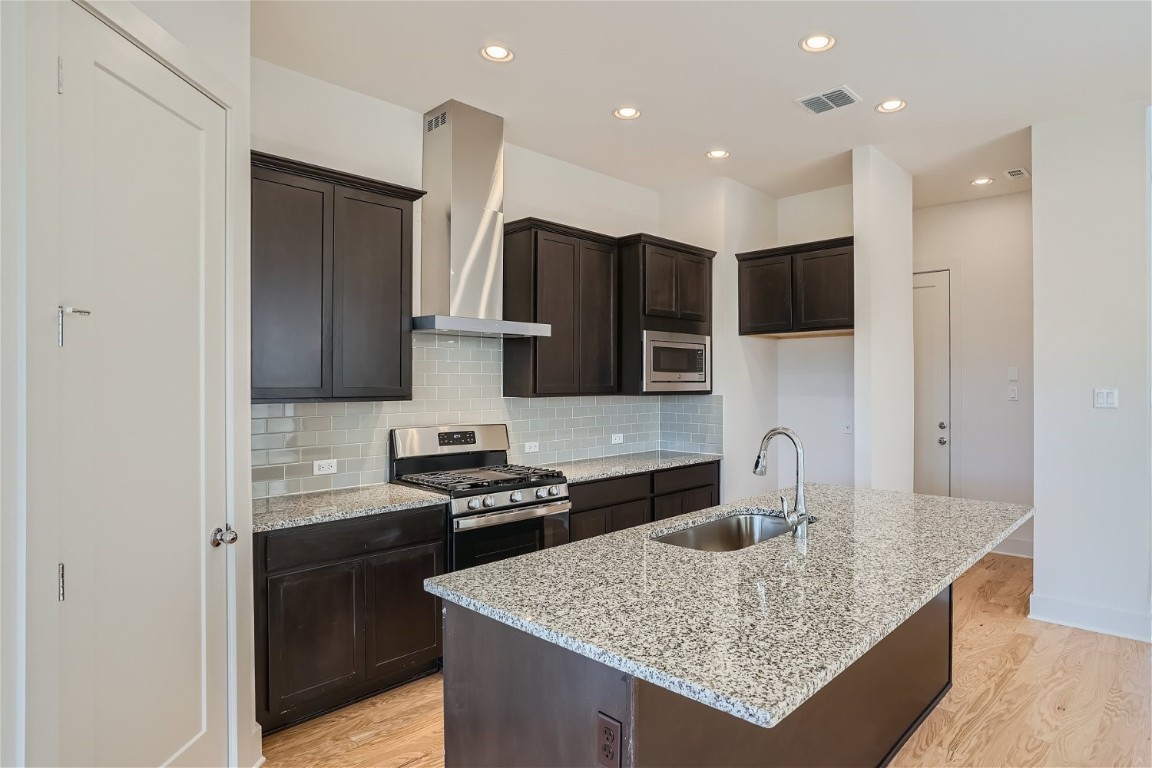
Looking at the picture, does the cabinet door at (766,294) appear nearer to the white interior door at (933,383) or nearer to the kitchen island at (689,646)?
the white interior door at (933,383)

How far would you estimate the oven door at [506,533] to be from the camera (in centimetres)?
303

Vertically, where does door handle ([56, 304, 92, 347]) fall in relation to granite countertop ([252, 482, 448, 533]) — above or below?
above

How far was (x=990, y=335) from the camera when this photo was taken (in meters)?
5.20

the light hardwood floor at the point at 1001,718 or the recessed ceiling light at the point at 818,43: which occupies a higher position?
the recessed ceiling light at the point at 818,43

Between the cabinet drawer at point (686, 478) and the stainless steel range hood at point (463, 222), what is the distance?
4.54 feet

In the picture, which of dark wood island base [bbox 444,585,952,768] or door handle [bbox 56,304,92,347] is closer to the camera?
dark wood island base [bbox 444,585,952,768]

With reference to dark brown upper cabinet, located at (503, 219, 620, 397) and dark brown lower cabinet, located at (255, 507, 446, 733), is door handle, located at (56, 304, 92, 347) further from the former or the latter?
dark brown upper cabinet, located at (503, 219, 620, 397)

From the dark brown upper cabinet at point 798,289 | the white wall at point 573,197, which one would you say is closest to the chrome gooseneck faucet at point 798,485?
the dark brown upper cabinet at point 798,289

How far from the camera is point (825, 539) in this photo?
2.16 meters

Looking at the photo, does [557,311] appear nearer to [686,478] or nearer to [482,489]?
[482,489]

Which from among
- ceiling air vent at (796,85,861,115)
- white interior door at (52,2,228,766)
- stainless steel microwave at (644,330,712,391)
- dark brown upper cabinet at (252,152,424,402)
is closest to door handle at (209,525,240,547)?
white interior door at (52,2,228,766)

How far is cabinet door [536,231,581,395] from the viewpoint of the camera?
3.90 m

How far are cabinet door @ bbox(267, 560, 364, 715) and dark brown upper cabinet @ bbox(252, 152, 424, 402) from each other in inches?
30.2

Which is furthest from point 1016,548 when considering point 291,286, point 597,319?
point 291,286
